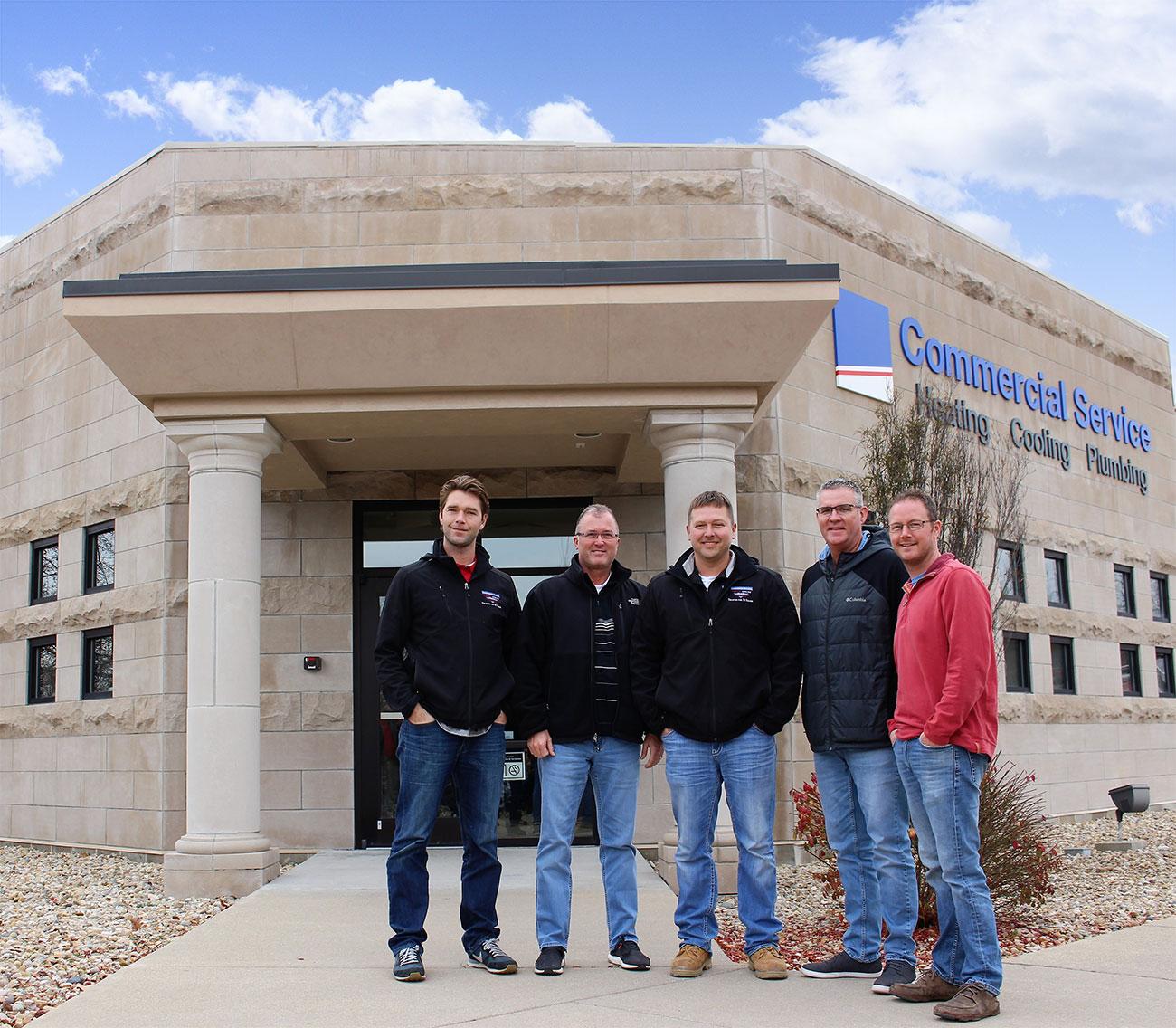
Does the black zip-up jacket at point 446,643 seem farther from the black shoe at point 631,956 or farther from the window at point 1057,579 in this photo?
the window at point 1057,579

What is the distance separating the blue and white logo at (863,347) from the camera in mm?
12570

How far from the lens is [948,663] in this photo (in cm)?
493

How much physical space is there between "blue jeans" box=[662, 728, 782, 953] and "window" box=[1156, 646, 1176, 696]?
553 inches

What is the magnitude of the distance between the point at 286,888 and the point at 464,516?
13.6 feet

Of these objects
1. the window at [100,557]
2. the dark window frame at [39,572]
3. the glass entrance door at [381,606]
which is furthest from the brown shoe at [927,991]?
the dark window frame at [39,572]

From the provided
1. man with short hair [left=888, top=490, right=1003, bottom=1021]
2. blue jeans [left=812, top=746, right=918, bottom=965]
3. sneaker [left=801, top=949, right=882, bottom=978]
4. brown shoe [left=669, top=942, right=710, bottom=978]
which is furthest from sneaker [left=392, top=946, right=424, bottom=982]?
man with short hair [left=888, top=490, right=1003, bottom=1021]

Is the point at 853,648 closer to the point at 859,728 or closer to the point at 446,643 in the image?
the point at 859,728

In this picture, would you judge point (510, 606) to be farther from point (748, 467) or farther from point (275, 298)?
point (748, 467)

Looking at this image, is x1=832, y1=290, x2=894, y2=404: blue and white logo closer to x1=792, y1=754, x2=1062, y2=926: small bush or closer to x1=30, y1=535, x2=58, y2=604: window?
x1=792, y1=754, x2=1062, y2=926: small bush

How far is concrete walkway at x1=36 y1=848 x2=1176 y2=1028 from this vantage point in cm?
492

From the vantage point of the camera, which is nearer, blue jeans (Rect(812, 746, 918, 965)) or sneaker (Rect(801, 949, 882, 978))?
blue jeans (Rect(812, 746, 918, 965))

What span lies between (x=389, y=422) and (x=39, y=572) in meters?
6.43

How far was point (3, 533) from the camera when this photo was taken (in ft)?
45.6

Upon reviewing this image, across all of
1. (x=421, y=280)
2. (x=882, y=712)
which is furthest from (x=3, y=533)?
(x=882, y=712)
